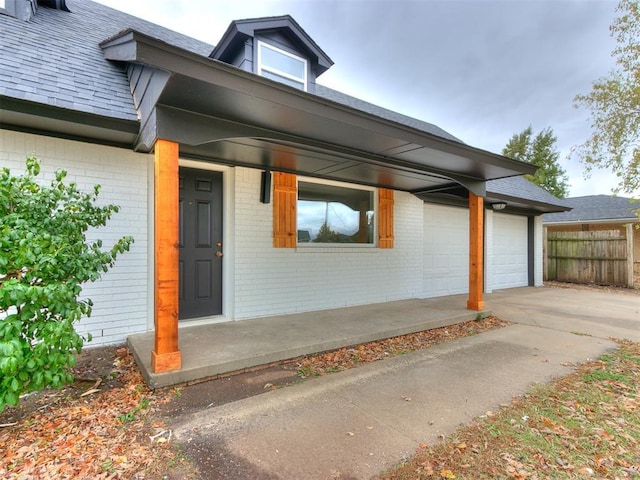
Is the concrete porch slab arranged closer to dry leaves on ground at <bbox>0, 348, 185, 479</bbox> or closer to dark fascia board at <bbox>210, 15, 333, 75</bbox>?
dry leaves on ground at <bbox>0, 348, 185, 479</bbox>

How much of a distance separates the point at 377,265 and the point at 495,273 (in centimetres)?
492

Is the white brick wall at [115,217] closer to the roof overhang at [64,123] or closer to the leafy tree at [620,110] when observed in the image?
the roof overhang at [64,123]

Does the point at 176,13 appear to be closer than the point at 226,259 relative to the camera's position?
No

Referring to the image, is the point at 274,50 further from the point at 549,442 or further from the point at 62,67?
the point at 549,442

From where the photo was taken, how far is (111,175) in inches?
149

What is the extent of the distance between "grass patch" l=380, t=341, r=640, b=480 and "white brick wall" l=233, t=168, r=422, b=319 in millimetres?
3363

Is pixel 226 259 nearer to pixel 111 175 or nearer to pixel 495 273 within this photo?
pixel 111 175

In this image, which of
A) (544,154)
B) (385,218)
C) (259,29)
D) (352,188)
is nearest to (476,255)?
(385,218)

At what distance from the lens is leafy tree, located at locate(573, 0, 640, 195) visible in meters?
7.55

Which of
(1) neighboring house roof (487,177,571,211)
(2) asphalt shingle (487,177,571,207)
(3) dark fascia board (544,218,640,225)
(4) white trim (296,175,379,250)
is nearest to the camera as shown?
(4) white trim (296,175,379,250)

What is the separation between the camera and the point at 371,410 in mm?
2500

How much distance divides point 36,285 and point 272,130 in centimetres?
252

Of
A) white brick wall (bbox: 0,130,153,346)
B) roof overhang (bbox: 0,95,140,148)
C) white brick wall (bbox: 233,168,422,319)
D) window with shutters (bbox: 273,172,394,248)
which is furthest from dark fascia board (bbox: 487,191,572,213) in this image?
roof overhang (bbox: 0,95,140,148)

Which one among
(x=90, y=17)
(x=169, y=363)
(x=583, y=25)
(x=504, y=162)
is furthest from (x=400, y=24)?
(x=169, y=363)
